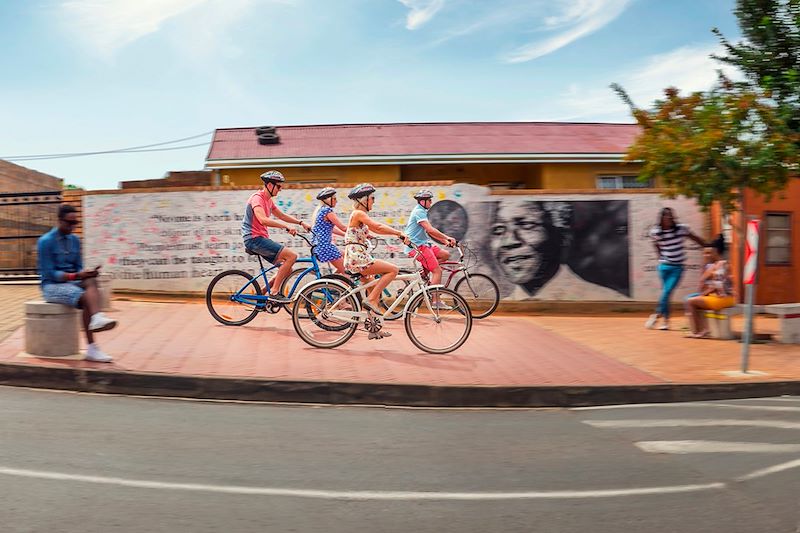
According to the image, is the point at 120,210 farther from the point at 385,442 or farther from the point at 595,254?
the point at 385,442

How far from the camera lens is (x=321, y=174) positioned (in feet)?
62.2

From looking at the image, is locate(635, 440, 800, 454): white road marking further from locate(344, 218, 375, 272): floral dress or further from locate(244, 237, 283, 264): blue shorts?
locate(244, 237, 283, 264): blue shorts

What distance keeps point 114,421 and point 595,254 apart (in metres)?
9.97

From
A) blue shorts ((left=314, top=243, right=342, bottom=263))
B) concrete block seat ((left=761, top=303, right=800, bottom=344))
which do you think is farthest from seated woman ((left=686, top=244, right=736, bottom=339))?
blue shorts ((left=314, top=243, right=342, bottom=263))

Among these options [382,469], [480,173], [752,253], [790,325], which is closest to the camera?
[382,469]

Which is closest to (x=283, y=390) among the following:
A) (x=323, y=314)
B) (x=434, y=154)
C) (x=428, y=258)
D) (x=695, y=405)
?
(x=323, y=314)

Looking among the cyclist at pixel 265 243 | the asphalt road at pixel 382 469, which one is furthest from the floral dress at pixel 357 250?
the asphalt road at pixel 382 469

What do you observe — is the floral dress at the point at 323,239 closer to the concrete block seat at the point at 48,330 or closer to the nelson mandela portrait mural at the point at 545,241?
the nelson mandela portrait mural at the point at 545,241

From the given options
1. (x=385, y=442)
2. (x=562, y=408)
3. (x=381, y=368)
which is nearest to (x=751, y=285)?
(x=562, y=408)

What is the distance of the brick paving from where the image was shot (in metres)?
8.09

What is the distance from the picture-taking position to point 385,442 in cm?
595

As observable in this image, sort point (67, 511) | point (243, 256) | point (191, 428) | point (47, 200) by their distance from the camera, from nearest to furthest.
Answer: point (67, 511)
point (191, 428)
point (243, 256)
point (47, 200)

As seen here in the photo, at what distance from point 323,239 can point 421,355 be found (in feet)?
8.31

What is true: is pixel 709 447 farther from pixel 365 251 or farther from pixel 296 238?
pixel 296 238
